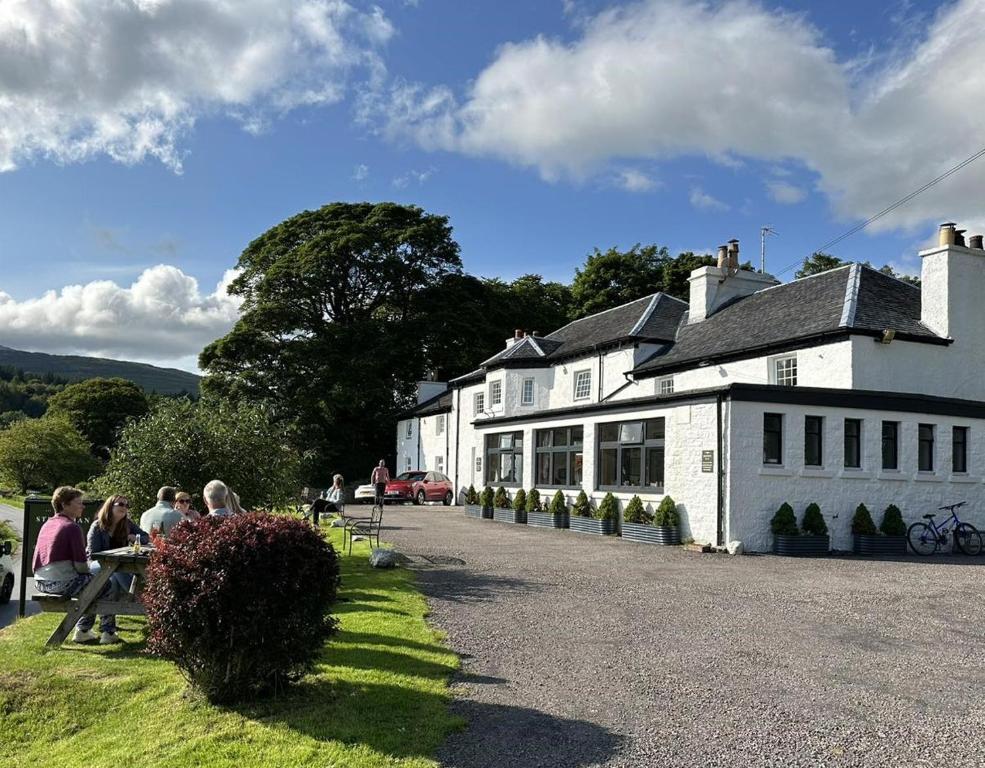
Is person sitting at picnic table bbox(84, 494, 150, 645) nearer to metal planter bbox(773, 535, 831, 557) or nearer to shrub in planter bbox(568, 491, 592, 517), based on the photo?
metal planter bbox(773, 535, 831, 557)

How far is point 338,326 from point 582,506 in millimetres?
27002

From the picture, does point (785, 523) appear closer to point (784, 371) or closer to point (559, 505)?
point (784, 371)

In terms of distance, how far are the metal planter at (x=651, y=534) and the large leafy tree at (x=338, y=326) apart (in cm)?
2576

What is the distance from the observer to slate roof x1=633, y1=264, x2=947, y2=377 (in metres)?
22.4

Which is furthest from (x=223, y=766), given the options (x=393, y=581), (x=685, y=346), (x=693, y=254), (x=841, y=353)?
(x=693, y=254)

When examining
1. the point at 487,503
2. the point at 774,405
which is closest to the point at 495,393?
the point at 487,503

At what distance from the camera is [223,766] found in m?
5.00

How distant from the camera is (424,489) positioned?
38.5m

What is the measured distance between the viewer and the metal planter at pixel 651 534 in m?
19.1

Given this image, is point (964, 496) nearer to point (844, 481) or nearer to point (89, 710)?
point (844, 481)

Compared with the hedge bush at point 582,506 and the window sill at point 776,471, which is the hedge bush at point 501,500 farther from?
A: the window sill at point 776,471

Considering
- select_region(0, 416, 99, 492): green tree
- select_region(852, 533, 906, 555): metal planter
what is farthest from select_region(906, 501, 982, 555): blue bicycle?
select_region(0, 416, 99, 492): green tree

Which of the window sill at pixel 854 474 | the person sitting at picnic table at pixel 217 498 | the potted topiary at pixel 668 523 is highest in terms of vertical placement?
the window sill at pixel 854 474

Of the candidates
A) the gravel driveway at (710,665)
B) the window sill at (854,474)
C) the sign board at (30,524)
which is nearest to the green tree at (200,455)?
the gravel driveway at (710,665)
